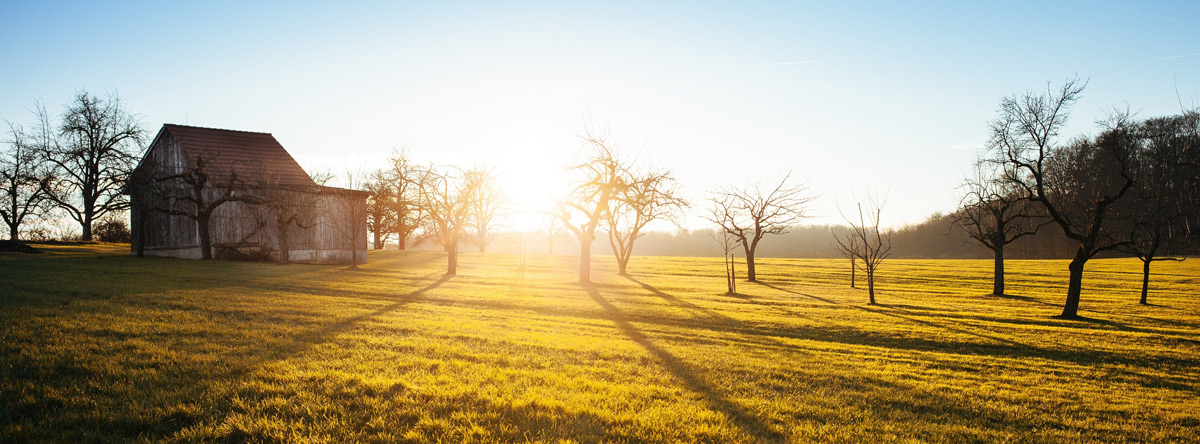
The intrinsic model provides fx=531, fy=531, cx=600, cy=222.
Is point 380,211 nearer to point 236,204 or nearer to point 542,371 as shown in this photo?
point 236,204

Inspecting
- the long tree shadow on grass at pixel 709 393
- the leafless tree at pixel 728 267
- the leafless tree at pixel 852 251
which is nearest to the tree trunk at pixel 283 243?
the leafless tree at pixel 728 267

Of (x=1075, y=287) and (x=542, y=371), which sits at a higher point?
(x=542, y=371)

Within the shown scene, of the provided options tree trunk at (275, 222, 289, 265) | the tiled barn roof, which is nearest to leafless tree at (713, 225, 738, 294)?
tree trunk at (275, 222, 289, 265)

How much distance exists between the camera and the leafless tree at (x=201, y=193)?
2866 cm

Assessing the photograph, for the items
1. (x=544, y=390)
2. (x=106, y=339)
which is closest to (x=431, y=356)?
(x=544, y=390)

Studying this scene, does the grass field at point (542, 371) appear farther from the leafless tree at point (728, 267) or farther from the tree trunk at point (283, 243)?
the tree trunk at point (283, 243)

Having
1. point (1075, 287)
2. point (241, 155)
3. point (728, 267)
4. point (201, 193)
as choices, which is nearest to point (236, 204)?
point (201, 193)

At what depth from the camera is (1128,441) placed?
617 cm

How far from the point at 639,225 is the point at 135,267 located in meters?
28.4

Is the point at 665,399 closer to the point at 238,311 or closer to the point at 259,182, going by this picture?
the point at 238,311

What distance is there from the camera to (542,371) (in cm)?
730

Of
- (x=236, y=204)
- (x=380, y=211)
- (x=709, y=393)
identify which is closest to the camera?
(x=709, y=393)

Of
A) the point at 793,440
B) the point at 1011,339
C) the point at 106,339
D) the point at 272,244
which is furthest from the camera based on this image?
the point at 272,244

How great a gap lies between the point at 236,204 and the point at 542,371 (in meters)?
31.2
